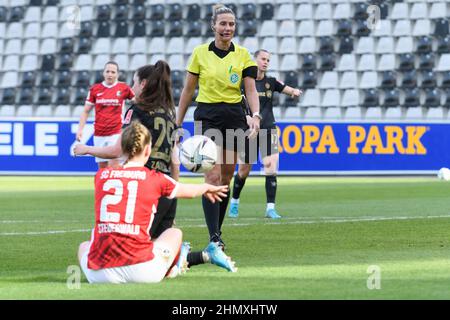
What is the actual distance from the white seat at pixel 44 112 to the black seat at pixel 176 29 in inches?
154

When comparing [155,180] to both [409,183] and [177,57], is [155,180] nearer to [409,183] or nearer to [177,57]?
[409,183]

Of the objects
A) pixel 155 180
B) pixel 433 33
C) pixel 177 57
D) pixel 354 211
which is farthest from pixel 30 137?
pixel 155 180

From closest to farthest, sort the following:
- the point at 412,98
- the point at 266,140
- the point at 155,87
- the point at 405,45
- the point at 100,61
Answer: the point at 155,87
the point at 266,140
the point at 412,98
the point at 405,45
the point at 100,61

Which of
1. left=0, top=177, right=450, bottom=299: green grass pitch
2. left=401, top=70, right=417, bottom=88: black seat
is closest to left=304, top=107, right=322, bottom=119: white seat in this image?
left=401, top=70, right=417, bottom=88: black seat

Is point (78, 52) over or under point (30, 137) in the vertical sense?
over

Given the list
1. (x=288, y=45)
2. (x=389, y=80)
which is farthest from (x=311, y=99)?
(x=389, y=80)

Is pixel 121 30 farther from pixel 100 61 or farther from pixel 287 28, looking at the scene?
pixel 287 28

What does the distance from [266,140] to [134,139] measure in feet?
26.8

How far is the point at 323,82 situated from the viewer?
2906cm

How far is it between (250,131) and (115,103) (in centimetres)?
843

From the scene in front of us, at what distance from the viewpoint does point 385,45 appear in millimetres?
29172

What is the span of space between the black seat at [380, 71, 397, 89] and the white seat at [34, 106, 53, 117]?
884 cm

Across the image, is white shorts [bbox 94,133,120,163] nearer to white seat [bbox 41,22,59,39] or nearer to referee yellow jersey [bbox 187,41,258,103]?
referee yellow jersey [bbox 187,41,258,103]

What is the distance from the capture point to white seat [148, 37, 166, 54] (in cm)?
3059
